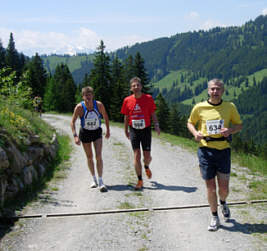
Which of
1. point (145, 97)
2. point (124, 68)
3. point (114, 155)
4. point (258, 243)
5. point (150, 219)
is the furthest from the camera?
point (124, 68)

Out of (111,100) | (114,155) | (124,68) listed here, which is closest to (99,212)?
(114,155)

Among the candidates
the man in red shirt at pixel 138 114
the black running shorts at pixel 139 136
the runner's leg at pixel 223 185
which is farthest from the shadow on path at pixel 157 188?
the runner's leg at pixel 223 185

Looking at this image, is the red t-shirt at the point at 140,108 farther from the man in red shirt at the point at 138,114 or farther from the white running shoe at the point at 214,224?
the white running shoe at the point at 214,224

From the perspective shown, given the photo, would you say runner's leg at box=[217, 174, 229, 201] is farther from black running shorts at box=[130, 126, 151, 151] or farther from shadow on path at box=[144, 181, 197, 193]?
black running shorts at box=[130, 126, 151, 151]

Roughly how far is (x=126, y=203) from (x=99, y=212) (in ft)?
2.17

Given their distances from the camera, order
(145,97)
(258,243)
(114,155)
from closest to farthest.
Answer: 1. (258,243)
2. (145,97)
3. (114,155)

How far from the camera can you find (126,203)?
584 cm

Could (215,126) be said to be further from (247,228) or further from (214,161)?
(247,228)

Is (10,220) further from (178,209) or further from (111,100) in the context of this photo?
(111,100)

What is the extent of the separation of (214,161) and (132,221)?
168 centimetres

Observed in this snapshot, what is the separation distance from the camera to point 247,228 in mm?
4516

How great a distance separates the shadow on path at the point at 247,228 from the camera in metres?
4.41

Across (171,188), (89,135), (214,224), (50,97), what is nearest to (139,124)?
(89,135)

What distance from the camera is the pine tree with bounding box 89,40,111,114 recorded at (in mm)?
46000
